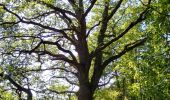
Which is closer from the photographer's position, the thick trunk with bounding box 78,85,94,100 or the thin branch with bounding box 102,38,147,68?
the thick trunk with bounding box 78,85,94,100

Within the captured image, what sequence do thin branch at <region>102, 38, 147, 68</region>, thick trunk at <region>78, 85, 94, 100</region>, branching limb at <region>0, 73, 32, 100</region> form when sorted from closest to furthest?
1. branching limb at <region>0, 73, 32, 100</region>
2. thick trunk at <region>78, 85, 94, 100</region>
3. thin branch at <region>102, 38, 147, 68</region>

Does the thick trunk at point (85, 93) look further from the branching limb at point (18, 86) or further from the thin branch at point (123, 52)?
the branching limb at point (18, 86)

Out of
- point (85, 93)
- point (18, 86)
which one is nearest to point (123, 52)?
point (85, 93)

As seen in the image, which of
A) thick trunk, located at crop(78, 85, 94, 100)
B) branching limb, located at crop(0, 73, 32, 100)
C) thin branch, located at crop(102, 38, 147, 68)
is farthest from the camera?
thin branch, located at crop(102, 38, 147, 68)

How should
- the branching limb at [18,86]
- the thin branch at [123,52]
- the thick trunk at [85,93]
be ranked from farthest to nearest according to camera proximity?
the thin branch at [123,52]
the thick trunk at [85,93]
the branching limb at [18,86]

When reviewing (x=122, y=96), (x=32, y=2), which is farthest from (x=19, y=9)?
(x=122, y=96)

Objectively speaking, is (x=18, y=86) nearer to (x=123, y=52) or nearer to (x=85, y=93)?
(x=85, y=93)

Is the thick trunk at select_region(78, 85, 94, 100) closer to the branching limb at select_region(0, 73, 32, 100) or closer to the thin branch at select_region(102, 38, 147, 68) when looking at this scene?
the thin branch at select_region(102, 38, 147, 68)

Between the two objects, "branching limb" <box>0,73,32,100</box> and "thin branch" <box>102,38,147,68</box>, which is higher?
"thin branch" <box>102,38,147,68</box>

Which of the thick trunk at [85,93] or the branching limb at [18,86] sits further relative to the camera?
the thick trunk at [85,93]

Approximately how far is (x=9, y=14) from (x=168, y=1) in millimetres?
13691

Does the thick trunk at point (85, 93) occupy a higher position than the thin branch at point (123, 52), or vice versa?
the thin branch at point (123, 52)

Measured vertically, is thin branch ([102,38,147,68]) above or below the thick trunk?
above

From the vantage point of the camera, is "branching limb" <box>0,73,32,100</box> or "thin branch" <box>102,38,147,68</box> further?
"thin branch" <box>102,38,147,68</box>
